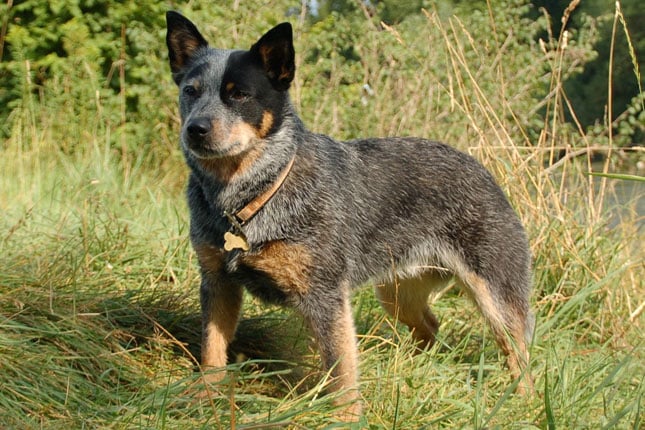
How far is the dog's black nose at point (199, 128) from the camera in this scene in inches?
125

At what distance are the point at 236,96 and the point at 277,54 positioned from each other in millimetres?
268

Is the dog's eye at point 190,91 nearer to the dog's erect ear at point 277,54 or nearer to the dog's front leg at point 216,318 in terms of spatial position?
the dog's erect ear at point 277,54

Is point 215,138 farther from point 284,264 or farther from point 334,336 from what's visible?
point 334,336

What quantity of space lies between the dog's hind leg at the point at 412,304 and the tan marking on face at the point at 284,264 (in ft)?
3.37

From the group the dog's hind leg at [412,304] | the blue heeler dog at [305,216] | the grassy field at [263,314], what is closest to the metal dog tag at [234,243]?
the blue heeler dog at [305,216]

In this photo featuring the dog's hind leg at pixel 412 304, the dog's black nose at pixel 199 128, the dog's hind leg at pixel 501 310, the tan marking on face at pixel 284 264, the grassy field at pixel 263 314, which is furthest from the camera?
the dog's hind leg at pixel 412 304

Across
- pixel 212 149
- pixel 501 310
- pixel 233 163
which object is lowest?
pixel 501 310

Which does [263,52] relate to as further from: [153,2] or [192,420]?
[153,2]

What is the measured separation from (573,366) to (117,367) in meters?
2.03

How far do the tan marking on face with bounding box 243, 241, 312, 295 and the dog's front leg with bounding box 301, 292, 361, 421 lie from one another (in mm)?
83

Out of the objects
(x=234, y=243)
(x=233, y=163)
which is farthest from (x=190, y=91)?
(x=234, y=243)

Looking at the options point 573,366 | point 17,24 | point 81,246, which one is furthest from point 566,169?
point 17,24

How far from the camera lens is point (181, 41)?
3688 millimetres

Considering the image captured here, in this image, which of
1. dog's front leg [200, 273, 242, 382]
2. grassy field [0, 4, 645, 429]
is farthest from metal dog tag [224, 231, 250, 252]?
grassy field [0, 4, 645, 429]
